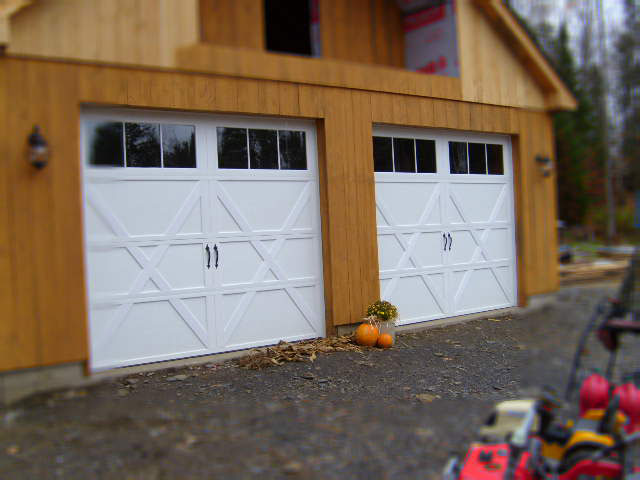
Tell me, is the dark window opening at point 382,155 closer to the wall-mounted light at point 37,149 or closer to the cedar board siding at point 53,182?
the cedar board siding at point 53,182

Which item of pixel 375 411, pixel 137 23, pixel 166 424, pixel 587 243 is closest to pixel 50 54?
pixel 137 23

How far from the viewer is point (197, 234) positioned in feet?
17.0

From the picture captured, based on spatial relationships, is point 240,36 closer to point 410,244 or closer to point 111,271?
point 111,271

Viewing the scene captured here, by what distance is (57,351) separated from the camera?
430 centimetres

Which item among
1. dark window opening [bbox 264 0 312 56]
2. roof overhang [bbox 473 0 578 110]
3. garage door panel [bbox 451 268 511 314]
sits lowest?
garage door panel [bbox 451 268 511 314]

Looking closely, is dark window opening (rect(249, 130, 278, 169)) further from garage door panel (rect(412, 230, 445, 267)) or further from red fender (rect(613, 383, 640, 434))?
red fender (rect(613, 383, 640, 434))

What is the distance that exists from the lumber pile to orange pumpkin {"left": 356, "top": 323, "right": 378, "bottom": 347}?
4553mm

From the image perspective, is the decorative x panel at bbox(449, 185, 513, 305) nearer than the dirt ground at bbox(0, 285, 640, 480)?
No

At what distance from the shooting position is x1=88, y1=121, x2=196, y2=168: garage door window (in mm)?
4734

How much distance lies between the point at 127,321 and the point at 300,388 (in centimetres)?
168

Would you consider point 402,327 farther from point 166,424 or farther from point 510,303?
point 166,424

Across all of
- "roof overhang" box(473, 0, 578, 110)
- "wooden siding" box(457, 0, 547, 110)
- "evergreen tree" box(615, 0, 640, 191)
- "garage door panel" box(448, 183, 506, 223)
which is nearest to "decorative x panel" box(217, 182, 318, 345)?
"garage door panel" box(448, 183, 506, 223)

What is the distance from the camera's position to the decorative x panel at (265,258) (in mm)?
5320

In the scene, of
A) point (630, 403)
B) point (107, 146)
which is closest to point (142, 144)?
point (107, 146)
